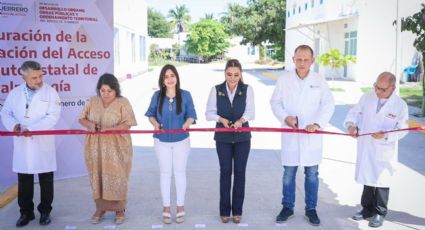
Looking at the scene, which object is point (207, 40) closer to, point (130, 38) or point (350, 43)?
point (130, 38)

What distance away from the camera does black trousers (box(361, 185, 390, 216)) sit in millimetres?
4730

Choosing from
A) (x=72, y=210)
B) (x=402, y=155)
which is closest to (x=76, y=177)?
(x=72, y=210)

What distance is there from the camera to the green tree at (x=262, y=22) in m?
41.8

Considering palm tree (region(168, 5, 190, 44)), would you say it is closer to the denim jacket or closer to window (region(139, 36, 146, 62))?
window (region(139, 36, 146, 62))

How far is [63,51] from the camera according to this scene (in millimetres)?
6133

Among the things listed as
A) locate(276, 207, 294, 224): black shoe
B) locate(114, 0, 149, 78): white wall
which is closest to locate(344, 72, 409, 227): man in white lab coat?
locate(276, 207, 294, 224): black shoe

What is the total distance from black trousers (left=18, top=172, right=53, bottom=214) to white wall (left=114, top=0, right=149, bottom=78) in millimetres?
17168

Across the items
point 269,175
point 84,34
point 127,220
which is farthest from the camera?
point 269,175

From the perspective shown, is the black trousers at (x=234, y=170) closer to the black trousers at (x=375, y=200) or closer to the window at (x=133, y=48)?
the black trousers at (x=375, y=200)

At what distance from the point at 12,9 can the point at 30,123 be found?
1.89 m

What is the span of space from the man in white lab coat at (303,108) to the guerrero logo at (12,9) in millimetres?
A: 3307

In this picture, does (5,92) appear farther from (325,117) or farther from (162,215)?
(325,117)

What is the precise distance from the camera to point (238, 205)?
4859mm

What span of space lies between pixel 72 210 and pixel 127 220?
72 cm
